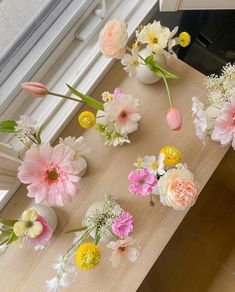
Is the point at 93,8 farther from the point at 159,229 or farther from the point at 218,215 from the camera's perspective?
the point at 218,215

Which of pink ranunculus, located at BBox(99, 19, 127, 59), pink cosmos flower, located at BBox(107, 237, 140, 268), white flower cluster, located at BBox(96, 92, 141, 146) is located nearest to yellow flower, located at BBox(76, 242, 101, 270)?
pink cosmos flower, located at BBox(107, 237, 140, 268)

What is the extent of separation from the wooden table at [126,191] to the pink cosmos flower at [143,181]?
12 cm

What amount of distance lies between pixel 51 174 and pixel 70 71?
0.38 meters

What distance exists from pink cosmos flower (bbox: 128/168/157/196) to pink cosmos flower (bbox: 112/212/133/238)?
59 mm

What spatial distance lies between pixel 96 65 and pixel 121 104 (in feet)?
0.78

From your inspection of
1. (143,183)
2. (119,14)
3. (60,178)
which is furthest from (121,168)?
(119,14)

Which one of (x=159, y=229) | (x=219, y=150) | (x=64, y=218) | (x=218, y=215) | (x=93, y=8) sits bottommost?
(x=64, y=218)

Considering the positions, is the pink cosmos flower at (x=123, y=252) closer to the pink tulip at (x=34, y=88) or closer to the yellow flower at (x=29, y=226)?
the yellow flower at (x=29, y=226)

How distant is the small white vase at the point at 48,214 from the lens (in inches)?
33.5

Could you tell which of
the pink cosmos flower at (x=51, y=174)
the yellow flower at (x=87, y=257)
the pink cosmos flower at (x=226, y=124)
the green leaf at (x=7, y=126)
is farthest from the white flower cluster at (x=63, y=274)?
the pink cosmos flower at (x=226, y=124)

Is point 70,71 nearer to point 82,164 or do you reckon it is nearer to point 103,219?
point 82,164

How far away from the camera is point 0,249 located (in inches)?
32.5

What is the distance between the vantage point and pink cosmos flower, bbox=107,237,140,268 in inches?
30.0

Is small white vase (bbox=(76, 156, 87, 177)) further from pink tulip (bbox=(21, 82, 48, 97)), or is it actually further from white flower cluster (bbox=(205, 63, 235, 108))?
white flower cluster (bbox=(205, 63, 235, 108))
